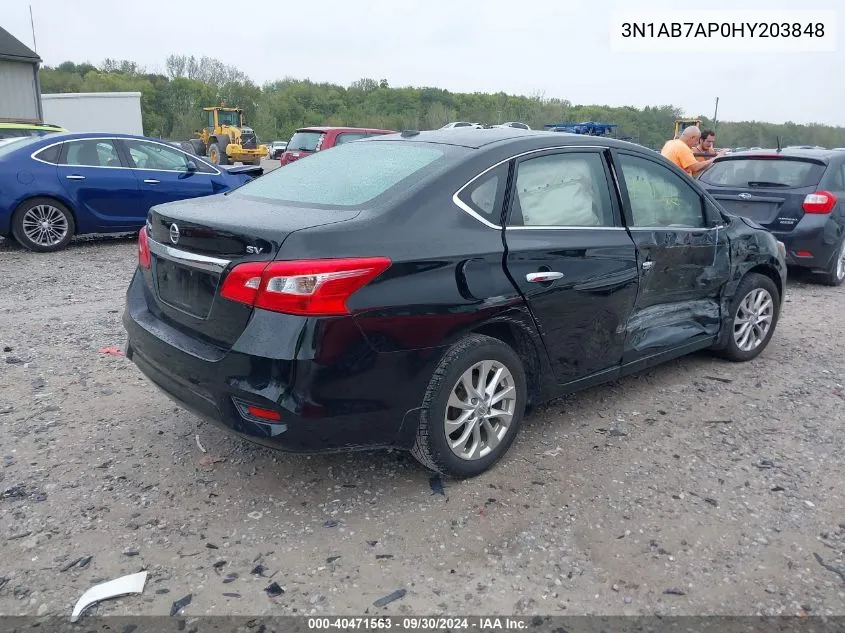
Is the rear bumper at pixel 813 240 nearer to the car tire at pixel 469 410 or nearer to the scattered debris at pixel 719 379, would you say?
the scattered debris at pixel 719 379

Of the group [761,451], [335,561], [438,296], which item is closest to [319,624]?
[335,561]

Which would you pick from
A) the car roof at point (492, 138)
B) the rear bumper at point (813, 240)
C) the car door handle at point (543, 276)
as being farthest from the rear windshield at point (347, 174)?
the rear bumper at point (813, 240)

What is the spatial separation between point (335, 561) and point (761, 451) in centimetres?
235

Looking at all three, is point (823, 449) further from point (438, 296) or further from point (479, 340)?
point (438, 296)

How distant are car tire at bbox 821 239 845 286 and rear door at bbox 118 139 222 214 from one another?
7587 mm

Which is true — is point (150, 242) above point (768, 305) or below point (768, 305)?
above

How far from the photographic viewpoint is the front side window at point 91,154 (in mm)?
8719

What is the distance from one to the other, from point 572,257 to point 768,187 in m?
5.10

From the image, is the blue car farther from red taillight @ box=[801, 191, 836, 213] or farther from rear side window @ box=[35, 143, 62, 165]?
red taillight @ box=[801, 191, 836, 213]

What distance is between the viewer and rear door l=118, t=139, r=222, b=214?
9195 millimetres

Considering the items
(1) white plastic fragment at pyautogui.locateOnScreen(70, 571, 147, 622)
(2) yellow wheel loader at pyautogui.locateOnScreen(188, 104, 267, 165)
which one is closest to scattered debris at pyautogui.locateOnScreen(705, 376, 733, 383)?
(1) white plastic fragment at pyautogui.locateOnScreen(70, 571, 147, 622)

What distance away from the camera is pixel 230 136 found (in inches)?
1372

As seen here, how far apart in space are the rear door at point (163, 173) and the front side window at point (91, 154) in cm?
18

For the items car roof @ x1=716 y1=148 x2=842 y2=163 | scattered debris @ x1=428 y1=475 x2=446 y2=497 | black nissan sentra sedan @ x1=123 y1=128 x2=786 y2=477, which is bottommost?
scattered debris @ x1=428 y1=475 x2=446 y2=497
